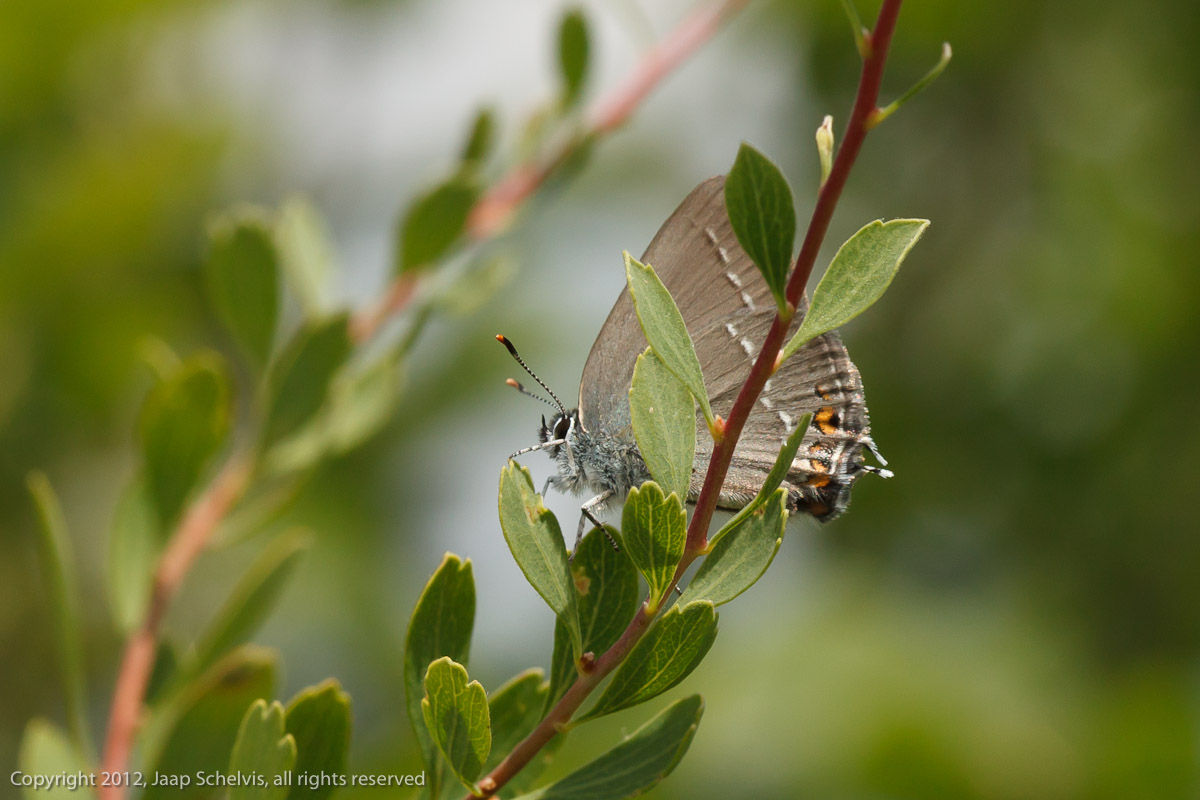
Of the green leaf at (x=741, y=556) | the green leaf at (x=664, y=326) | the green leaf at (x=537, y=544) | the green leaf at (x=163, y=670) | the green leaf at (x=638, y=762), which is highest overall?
the green leaf at (x=163, y=670)

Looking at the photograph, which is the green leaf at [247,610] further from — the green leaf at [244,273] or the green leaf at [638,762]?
the green leaf at [638,762]

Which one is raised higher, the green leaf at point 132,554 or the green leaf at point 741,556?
the green leaf at point 132,554

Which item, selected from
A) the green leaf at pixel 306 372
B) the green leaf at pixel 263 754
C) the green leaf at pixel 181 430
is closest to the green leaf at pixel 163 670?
the green leaf at pixel 181 430

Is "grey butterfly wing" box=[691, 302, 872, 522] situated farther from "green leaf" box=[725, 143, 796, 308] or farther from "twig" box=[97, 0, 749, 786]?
"green leaf" box=[725, 143, 796, 308]

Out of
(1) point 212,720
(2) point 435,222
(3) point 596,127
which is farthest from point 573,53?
(1) point 212,720

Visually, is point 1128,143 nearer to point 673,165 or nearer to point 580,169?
point 673,165

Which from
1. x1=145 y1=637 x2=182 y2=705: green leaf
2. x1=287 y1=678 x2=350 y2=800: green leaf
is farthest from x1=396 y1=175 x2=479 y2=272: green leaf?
x1=287 y1=678 x2=350 y2=800: green leaf
